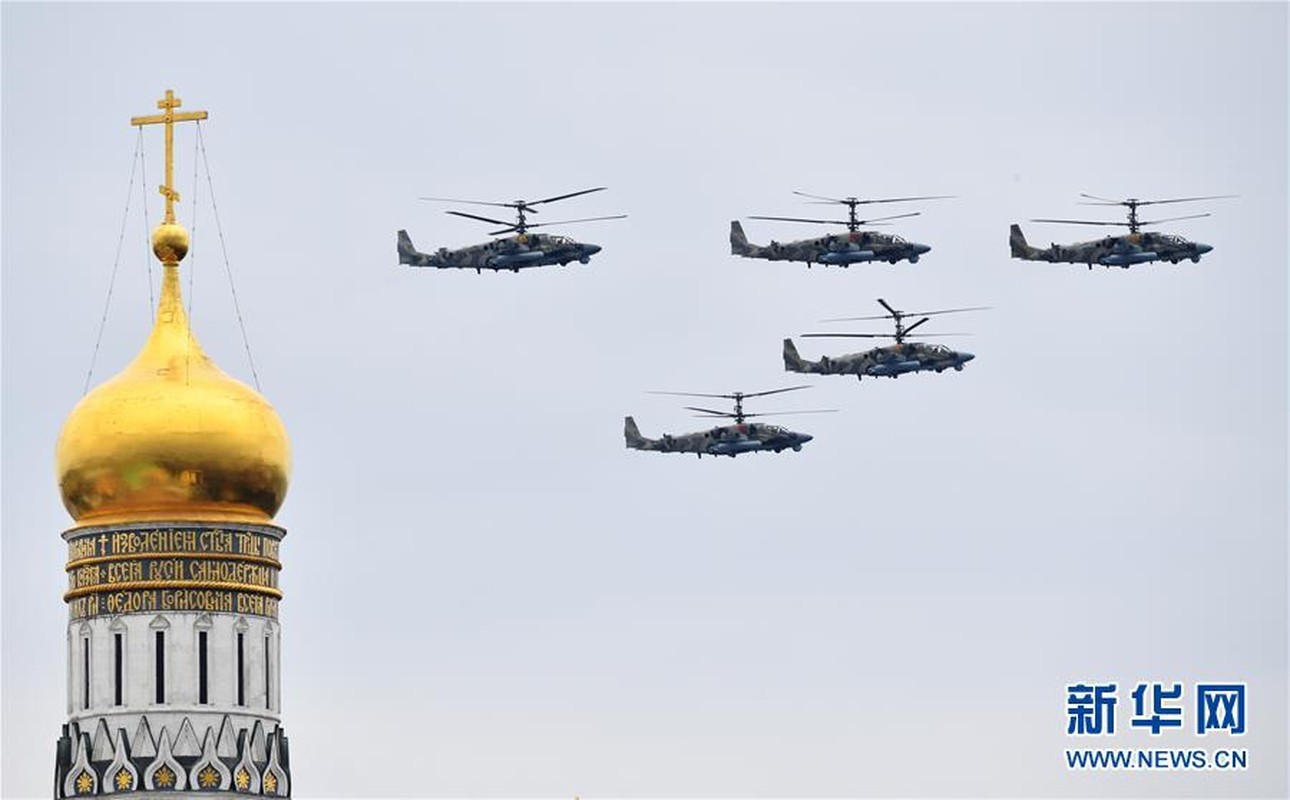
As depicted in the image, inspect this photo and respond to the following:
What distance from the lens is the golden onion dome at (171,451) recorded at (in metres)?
115

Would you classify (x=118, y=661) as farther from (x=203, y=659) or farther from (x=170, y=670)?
(x=203, y=659)

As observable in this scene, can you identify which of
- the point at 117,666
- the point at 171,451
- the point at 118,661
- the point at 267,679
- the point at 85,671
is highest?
the point at 171,451

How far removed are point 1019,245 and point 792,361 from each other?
719 centimetres

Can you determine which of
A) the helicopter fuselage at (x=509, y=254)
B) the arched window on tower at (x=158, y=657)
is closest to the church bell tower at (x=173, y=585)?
the arched window on tower at (x=158, y=657)

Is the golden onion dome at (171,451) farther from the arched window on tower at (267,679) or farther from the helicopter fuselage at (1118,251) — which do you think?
the helicopter fuselage at (1118,251)

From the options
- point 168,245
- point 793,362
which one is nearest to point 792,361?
point 793,362

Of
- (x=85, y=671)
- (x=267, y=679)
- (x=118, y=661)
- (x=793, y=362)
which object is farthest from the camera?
(x=793, y=362)

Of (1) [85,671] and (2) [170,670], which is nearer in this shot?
(2) [170,670]

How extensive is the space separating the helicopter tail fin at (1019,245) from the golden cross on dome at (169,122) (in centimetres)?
2421

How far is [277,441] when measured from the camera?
116 metres

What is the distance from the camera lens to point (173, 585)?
376 ft

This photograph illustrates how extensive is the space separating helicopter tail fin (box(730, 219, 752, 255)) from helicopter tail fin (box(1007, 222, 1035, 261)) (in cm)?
773

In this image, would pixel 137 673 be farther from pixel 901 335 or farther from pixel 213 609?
pixel 901 335

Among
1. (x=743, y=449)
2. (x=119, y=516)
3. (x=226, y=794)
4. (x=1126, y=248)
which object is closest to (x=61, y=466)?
(x=119, y=516)
